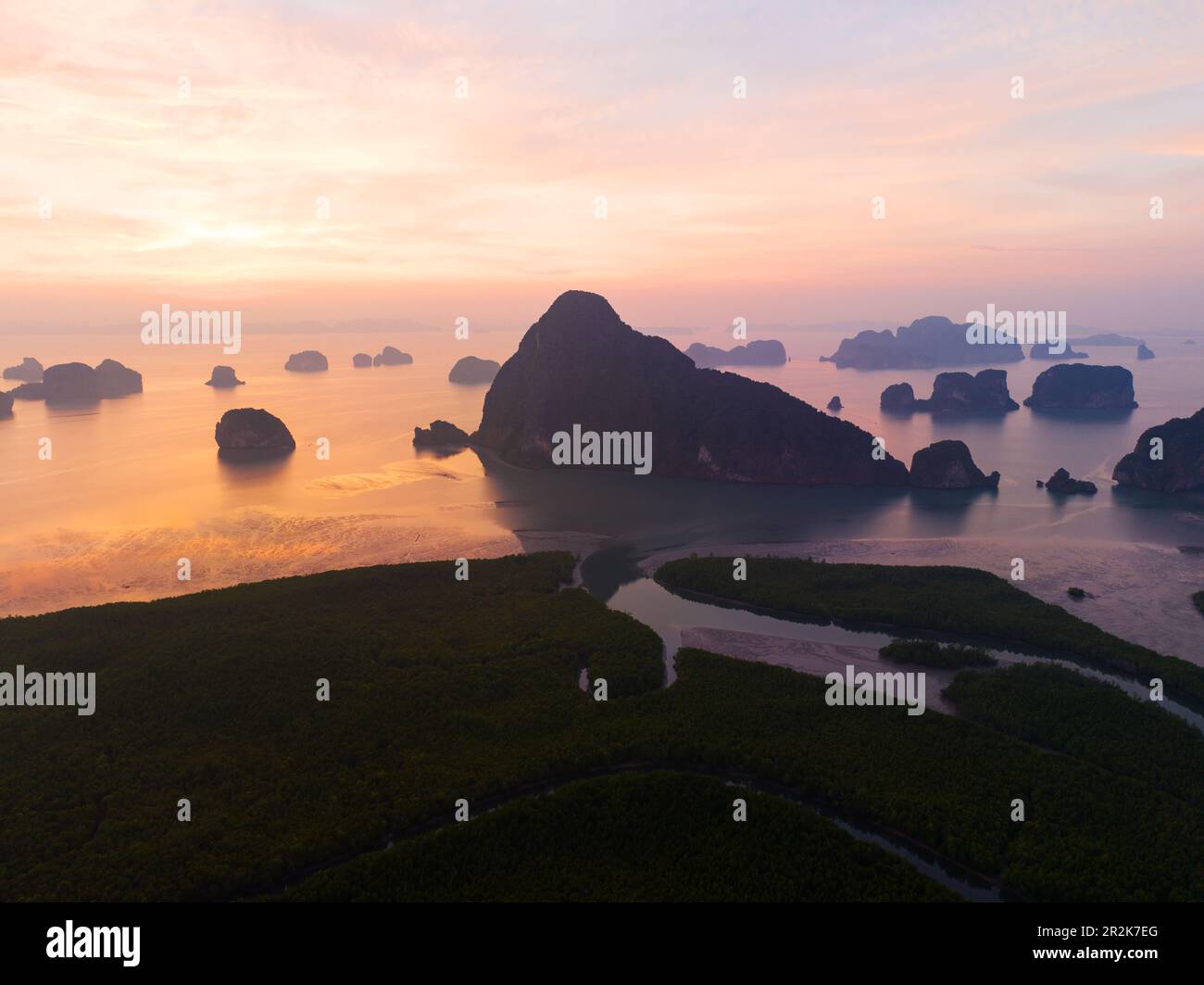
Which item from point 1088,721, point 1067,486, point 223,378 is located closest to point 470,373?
point 223,378

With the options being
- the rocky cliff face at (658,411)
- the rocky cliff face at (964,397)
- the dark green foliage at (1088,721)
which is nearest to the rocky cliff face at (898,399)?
the rocky cliff face at (964,397)

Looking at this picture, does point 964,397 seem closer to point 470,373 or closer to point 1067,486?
point 1067,486

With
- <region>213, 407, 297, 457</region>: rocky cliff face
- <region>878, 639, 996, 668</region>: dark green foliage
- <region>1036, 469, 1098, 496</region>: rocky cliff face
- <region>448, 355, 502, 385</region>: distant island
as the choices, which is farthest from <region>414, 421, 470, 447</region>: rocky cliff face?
<region>448, 355, 502, 385</region>: distant island

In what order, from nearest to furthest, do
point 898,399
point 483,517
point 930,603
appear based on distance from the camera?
1. point 930,603
2. point 483,517
3. point 898,399

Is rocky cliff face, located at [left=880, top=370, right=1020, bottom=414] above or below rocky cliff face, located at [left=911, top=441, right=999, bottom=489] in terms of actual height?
above

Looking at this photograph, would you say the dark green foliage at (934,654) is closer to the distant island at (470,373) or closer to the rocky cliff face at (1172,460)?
the rocky cliff face at (1172,460)

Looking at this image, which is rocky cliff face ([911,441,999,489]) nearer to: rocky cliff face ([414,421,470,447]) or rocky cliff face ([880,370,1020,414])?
rocky cliff face ([414,421,470,447])
